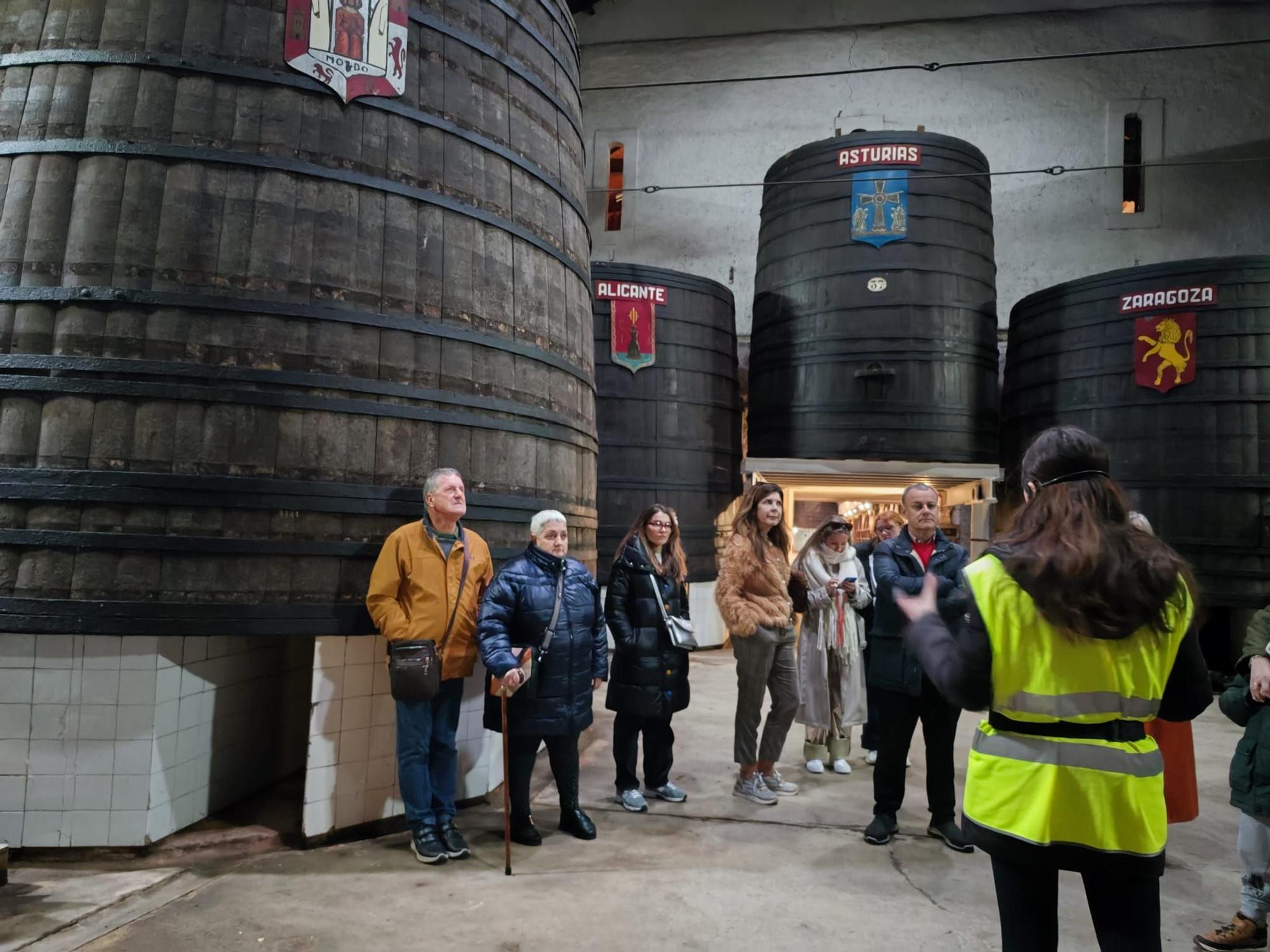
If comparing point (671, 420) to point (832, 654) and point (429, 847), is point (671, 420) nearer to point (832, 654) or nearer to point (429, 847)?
point (832, 654)

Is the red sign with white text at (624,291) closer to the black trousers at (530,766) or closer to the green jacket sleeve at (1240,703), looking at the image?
the black trousers at (530,766)

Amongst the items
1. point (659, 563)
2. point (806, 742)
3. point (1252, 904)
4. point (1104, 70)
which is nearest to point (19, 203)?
point (659, 563)

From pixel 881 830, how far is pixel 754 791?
25.1 inches

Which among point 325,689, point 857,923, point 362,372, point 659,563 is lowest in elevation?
point 857,923

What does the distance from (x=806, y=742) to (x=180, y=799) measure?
2.84 meters

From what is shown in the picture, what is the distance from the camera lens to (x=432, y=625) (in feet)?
9.55

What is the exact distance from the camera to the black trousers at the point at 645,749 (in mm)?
3590

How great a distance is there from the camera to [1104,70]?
1101 centimetres

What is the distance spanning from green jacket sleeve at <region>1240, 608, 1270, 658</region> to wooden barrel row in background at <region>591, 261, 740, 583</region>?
4981 mm

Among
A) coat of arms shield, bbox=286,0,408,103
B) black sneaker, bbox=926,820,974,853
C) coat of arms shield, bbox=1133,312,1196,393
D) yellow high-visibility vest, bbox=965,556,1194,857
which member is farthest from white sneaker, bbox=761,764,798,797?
coat of arms shield, bbox=1133,312,1196,393

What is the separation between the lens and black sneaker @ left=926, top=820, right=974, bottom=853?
3.12 meters

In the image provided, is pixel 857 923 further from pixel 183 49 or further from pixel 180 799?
pixel 183 49

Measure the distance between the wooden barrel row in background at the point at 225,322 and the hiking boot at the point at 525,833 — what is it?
3.10 feet

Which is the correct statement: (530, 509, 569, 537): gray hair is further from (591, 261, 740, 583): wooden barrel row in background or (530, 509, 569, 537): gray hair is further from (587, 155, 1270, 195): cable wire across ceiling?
(587, 155, 1270, 195): cable wire across ceiling
